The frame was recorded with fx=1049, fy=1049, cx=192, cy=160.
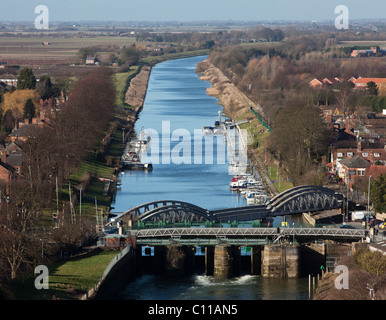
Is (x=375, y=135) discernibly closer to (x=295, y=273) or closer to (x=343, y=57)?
(x=295, y=273)

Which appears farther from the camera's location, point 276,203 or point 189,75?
point 189,75

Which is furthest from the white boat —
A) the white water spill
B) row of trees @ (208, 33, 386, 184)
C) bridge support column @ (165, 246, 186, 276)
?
the white water spill

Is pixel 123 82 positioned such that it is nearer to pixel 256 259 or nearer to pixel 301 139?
pixel 301 139

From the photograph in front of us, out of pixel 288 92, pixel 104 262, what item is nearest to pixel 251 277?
pixel 104 262

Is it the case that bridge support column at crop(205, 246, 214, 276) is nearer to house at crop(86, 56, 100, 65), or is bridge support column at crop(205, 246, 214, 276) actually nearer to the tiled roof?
the tiled roof

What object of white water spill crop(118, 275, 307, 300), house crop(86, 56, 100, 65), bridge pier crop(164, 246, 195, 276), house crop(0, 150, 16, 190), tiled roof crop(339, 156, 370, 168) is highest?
house crop(0, 150, 16, 190)
